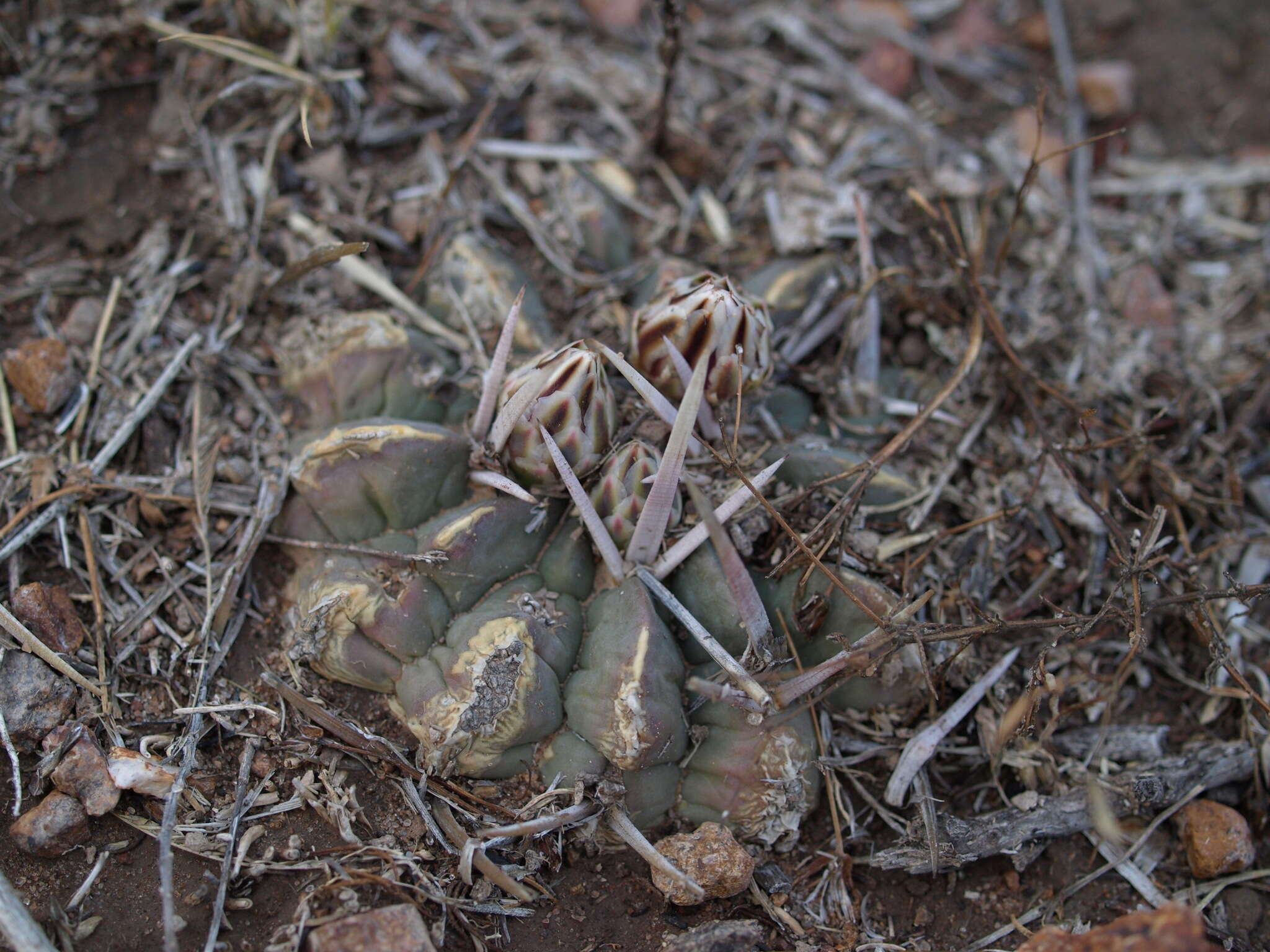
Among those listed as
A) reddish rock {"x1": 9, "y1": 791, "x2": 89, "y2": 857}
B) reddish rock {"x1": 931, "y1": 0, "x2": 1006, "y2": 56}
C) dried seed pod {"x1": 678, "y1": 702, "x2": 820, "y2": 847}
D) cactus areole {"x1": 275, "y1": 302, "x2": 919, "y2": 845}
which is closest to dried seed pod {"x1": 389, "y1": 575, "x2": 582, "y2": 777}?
cactus areole {"x1": 275, "y1": 302, "x2": 919, "y2": 845}

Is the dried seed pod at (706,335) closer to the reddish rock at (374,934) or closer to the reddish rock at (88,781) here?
the reddish rock at (374,934)

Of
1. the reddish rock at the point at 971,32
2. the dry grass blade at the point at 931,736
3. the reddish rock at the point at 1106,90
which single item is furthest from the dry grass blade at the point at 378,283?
the reddish rock at the point at 1106,90

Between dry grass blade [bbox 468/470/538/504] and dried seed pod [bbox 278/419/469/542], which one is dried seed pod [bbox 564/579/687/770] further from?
dried seed pod [bbox 278/419/469/542]

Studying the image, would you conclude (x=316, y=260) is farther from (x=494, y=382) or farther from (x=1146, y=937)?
(x=1146, y=937)

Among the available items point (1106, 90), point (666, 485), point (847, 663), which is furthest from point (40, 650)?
point (1106, 90)

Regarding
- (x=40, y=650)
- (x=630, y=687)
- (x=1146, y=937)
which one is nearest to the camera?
(x=1146, y=937)

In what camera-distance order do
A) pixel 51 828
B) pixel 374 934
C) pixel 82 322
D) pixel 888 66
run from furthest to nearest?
pixel 888 66 < pixel 82 322 < pixel 51 828 < pixel 374 934
